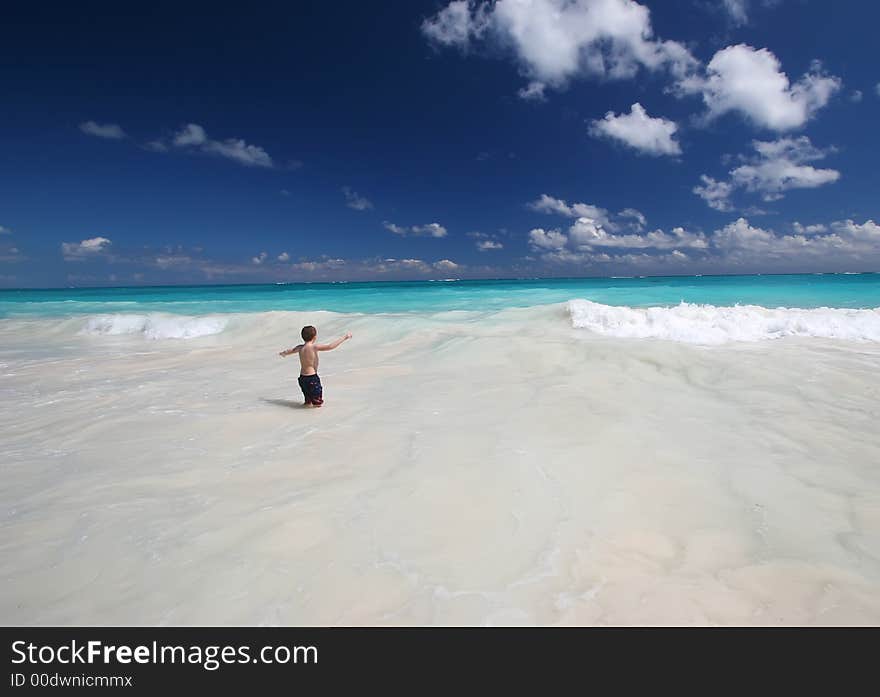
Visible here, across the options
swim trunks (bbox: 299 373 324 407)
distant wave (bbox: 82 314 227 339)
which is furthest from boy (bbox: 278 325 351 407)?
distant wave (bbox: 82 314 227 339)

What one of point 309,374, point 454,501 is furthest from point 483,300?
point 454,501

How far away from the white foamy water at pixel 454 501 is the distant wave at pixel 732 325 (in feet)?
10.7

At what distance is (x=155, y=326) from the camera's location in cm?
1627

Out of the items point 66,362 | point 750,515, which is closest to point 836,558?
point 750,515

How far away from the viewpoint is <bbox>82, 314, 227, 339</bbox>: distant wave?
15.3 m

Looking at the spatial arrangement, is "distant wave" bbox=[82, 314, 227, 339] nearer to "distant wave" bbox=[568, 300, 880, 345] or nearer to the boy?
the boy

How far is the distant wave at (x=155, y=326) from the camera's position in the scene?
15297 mm

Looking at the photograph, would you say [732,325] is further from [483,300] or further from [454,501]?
[483,300]

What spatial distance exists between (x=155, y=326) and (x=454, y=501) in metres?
16.9

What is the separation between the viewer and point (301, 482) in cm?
376

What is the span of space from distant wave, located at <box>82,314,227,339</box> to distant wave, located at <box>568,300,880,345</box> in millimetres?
13586

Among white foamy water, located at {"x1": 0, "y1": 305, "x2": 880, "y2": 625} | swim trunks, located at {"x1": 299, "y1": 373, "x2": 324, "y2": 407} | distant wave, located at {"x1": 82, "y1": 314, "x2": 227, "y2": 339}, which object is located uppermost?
distant wave, located at {"x1": 82, "y1": 314, "x2": 227, "y2": 339}

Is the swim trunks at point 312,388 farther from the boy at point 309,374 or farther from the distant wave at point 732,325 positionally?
the distant wave at point 732,325

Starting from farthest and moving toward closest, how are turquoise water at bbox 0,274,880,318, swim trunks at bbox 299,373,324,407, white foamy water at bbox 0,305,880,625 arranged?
turquoise water at bbox 0,274,880,318
swim trunks at bbox 299,373,324,407
white foamy water at bbox 0,305,880,625
